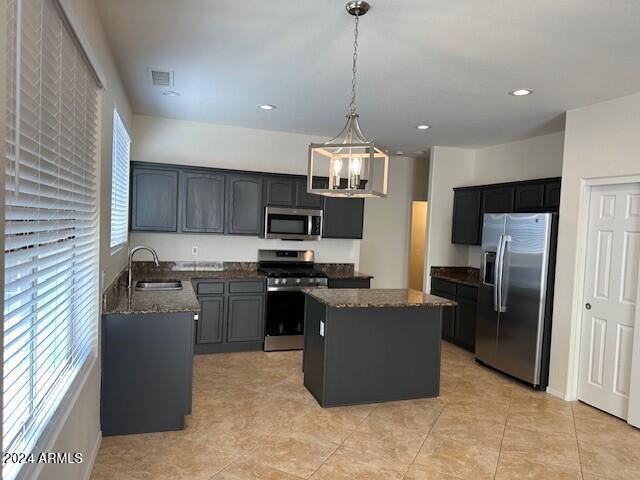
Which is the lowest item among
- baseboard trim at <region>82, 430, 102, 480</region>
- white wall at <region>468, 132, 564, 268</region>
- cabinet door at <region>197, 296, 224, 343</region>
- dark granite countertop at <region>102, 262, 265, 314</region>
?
baseboard trim at <region>82, 430, 102, 480</region>

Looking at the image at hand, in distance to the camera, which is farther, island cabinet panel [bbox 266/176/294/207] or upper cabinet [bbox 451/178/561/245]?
island cabinet panel [bbox 266/176/294/207]

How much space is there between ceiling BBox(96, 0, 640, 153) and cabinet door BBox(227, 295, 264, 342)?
2.10m

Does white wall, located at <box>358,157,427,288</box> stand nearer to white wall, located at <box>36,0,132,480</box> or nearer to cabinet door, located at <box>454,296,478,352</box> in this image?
cabinet door, located at <box>454,296,478,352</box>

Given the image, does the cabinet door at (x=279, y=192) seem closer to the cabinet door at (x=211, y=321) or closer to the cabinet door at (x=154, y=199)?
the cabinet door at (x=154, y=199)

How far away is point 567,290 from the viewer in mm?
4109

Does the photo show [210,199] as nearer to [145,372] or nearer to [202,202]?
[202,202]

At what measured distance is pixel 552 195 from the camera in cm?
463

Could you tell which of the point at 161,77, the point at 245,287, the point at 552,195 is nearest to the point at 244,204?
the point at 245,287

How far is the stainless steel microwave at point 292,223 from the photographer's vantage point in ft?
17.9

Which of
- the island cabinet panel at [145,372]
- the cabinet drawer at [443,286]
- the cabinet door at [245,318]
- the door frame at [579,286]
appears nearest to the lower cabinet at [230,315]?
the cabinet door at [245,318]

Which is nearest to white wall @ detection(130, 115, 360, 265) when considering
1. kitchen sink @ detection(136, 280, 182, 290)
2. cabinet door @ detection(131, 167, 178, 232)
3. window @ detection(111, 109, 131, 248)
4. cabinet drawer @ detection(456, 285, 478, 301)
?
cabinet door @ detection(131, 167, 178, 232)

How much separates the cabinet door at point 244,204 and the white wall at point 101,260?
5.70ft

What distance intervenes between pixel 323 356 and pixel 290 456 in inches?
37.0

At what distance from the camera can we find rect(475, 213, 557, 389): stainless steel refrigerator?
427 cm
